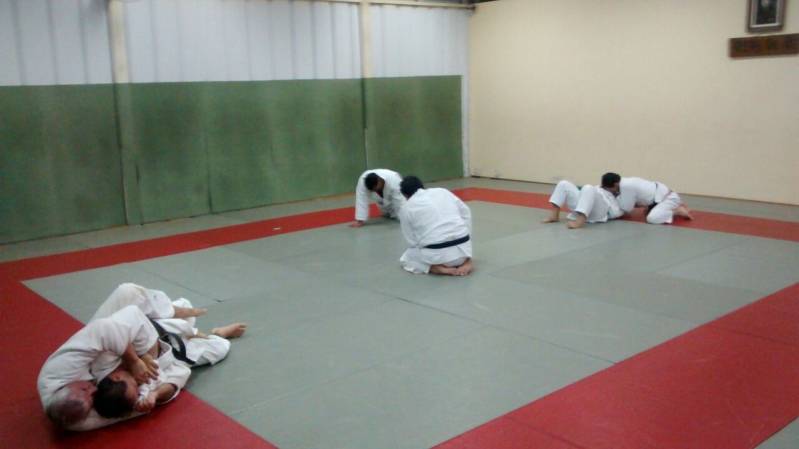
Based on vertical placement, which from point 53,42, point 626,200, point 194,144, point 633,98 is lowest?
point 626,200

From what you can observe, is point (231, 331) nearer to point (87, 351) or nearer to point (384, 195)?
point (87, 351)

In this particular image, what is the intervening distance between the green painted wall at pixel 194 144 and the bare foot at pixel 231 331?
4608 millimetres

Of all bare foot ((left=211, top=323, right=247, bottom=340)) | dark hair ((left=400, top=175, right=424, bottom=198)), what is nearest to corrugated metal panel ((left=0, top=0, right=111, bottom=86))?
dark hair ((left=400, top=175, right=424, bottom=198))

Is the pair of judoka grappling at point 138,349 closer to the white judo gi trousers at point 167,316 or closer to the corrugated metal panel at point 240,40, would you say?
the white judo gi trousers at point 167,316

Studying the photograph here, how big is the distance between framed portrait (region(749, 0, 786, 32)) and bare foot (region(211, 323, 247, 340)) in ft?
25.3

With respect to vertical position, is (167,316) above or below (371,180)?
below

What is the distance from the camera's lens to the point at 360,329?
4.97 metres

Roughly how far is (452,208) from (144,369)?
321 cm

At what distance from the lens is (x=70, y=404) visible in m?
3.40

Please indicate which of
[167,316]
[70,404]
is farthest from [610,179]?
[70,404]

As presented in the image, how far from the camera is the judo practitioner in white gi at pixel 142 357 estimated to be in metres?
3.54

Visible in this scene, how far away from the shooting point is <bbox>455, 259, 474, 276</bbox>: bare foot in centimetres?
624

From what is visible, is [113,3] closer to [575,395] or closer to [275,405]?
[275,405]

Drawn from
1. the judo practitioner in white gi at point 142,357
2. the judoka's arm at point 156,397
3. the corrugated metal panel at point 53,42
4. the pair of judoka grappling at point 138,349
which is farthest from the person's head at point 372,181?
the judoka's arm at point 156,397
